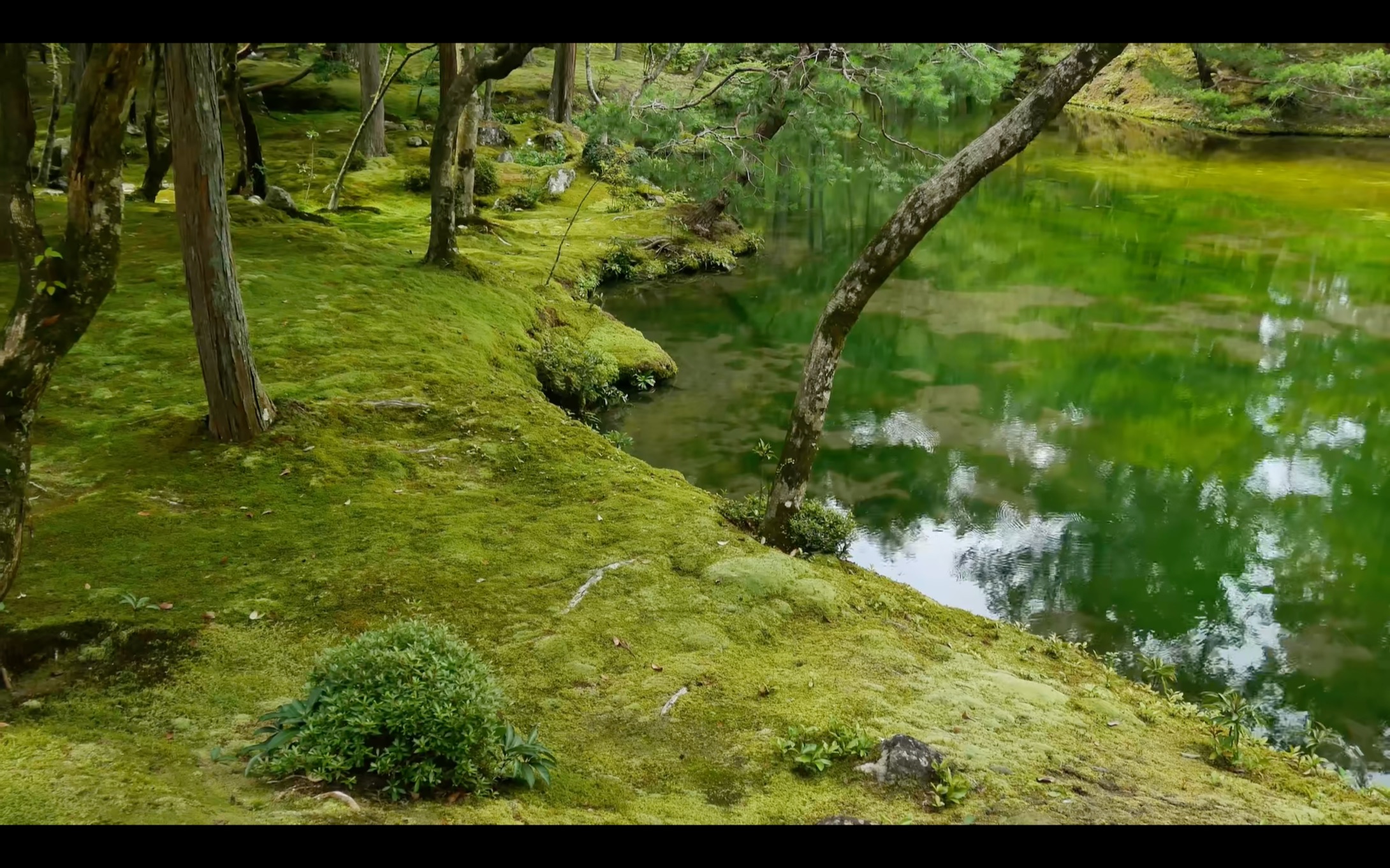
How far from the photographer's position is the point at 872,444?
13.0m

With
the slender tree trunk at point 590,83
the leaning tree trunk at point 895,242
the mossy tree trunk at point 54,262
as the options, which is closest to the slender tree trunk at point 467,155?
the slender tree trunk at point 590,83

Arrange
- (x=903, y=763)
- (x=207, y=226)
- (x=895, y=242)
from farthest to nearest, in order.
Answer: (x=207, y=226) → (x=895, y=242) → (x=903, y=763)

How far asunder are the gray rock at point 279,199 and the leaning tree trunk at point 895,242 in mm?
11518

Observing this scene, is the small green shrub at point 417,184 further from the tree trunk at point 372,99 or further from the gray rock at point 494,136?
the gray rock at point 494,136

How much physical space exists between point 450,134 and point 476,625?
8.86 m

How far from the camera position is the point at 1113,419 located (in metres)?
13.7

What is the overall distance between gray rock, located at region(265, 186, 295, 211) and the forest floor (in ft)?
15.3

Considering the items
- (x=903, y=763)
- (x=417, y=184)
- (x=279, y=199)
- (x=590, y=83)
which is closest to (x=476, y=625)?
(x=903, y=763)

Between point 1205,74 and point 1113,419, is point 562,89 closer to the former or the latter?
point 1113,419

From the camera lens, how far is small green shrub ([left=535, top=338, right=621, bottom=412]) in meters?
12.9

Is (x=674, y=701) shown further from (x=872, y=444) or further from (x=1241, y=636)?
(x=872, y=444)

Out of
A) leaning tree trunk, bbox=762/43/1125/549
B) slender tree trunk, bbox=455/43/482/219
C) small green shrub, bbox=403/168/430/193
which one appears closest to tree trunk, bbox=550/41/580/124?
small green shrub, bbox=403/168/430/193

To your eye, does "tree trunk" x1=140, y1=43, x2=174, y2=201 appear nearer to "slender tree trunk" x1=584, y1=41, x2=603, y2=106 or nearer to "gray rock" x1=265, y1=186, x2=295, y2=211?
"gray rock" x1=265, y1=186, x2=295, y2=211
